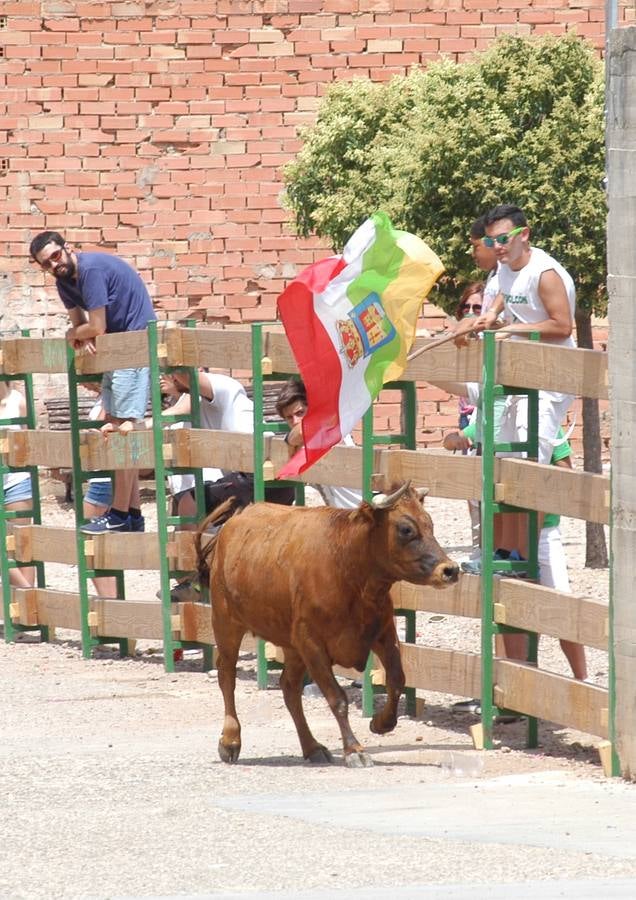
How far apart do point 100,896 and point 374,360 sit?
10.5ft

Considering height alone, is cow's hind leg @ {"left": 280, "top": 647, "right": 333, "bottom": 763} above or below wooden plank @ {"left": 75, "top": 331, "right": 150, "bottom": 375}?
below

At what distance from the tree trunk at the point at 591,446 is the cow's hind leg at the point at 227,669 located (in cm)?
619

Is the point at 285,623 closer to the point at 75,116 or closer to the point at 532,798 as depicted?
the point at 532,798

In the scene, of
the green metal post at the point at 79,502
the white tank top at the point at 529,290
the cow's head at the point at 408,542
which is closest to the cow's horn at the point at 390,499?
the cow's head at the point at 408,542

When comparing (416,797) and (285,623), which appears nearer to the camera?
(416,797)

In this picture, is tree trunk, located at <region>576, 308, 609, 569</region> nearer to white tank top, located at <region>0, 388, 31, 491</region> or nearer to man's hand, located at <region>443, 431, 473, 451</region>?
man's hand, located at <region>443, 431, 473, 451</region>

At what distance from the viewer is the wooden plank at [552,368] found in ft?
23.0

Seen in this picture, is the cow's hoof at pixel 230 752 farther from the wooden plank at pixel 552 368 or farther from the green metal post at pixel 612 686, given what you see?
the wooden plank at pixel 552 368

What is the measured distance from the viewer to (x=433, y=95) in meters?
14.8

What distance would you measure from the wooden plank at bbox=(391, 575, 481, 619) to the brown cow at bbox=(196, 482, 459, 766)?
2.35ft

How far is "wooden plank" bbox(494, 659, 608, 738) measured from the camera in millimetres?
6980

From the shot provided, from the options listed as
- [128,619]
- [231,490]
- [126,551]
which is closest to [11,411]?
[126,551]

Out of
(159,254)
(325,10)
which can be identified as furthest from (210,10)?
(159,254)

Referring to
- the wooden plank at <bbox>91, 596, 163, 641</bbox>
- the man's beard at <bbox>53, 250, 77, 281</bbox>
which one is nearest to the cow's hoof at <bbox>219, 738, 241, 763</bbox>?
the wooden plank at <bbox>91, 596, 163, 641</bbox>
